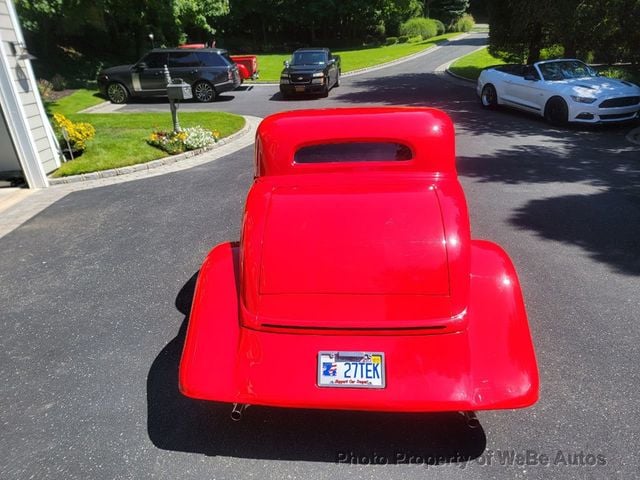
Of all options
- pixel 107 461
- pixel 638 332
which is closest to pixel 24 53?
pixel 107 461

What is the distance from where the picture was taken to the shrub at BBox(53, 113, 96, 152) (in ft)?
30.7

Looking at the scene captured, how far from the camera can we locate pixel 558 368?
3.36 meters

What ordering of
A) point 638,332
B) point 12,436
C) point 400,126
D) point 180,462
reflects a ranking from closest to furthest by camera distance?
point 180,462, point 12,436, point 400,126, point 638,332

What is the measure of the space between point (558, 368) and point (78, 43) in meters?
31.7

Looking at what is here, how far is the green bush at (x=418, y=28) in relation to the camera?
4691 cm

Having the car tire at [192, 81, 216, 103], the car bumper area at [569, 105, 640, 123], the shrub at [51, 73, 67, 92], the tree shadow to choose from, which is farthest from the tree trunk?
the shrub at [51, 73, 67, 92]

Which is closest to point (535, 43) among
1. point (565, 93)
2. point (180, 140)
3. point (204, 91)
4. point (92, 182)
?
point (565, 93)

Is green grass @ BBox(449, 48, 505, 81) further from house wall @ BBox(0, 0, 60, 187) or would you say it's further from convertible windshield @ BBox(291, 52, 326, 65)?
house wall @ BBox(0, 0, 60, 187)

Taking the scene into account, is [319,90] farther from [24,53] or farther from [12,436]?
[12,436]

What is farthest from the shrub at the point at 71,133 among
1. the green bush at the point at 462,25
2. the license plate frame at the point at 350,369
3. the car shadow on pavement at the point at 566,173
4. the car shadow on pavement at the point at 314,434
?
the green bush at the point at 462,25

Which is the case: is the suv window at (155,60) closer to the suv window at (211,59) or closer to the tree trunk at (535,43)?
the suv window at (211,59)

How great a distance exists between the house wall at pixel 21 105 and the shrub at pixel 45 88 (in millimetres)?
10654

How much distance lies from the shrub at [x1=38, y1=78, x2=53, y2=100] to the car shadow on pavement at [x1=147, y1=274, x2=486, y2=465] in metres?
18.8

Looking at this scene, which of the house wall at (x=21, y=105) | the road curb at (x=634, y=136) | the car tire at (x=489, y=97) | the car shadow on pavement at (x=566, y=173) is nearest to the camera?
the car shadow on pavement at (x=566, y=173)
